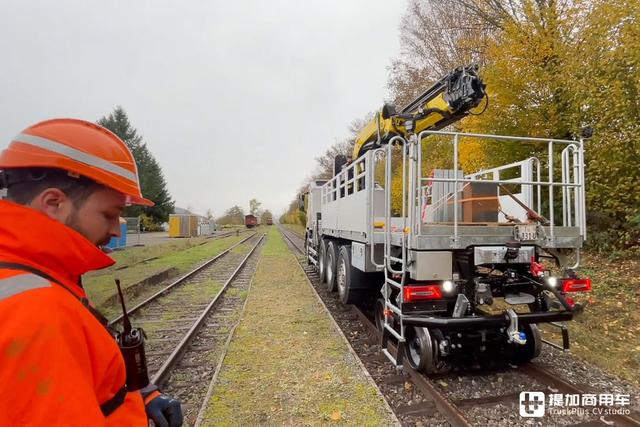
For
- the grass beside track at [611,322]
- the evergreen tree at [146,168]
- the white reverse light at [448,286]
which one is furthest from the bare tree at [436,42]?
the evergreen tree at [146,168]

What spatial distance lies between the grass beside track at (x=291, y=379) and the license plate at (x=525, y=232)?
237cm

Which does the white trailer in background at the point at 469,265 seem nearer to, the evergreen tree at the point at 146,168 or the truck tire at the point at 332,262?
the truck tire at the point at 332,262

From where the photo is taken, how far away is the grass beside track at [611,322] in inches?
177

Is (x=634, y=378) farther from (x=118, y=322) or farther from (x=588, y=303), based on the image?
(x=118, y=322)

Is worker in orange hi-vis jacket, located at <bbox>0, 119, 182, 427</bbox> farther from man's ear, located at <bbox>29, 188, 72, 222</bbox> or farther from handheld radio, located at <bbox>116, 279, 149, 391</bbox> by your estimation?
handheld radio, located at <bbox>116, 279, 149, 391</bbox>

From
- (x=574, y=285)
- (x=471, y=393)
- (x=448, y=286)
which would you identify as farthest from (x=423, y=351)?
(x=574, y=285)

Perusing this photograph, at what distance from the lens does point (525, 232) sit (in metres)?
3.93

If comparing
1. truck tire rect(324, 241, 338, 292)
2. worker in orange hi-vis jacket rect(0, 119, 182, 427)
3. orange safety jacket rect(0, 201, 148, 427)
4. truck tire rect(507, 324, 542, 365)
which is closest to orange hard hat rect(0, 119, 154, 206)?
worker in orange hi-vis jacket rect(0, 119, 182, 427)

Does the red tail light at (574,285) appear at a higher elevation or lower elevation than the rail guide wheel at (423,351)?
higher

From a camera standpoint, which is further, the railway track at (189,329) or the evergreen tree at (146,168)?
the evergreen tree at (146,168)

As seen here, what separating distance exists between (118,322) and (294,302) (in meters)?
3.33

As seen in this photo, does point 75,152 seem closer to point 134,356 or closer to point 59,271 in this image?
point 59,271

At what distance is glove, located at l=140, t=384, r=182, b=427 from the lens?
153 centimetres

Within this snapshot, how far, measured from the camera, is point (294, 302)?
7.56 m
